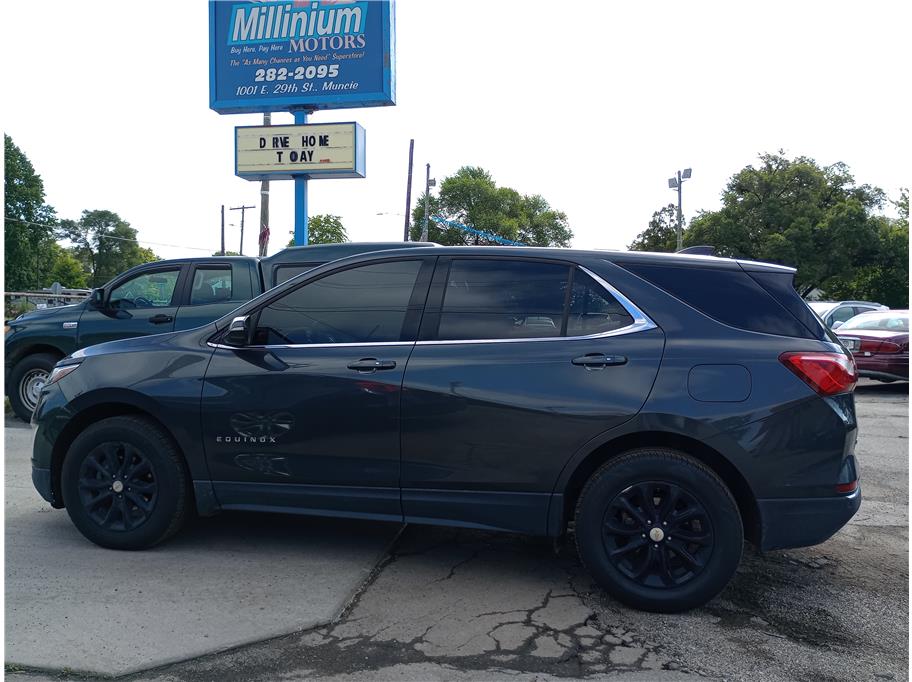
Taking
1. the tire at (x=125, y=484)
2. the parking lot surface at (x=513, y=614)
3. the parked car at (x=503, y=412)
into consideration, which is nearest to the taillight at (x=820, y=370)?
the parked car at (x=503, y=412)

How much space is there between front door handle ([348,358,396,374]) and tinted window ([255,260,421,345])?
13 centimetres

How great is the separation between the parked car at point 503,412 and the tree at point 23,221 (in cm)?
6645

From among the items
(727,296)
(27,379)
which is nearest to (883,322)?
(727,296)

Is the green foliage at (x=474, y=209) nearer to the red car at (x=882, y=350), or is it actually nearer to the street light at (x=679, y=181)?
the street light at (x=679, y=181)

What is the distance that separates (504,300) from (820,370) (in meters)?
1.55

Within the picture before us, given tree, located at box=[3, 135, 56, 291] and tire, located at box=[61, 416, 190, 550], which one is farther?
tree, located at box=[3, 135, 56, 291]

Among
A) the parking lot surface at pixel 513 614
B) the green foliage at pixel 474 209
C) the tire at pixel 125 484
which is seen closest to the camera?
the parking lot surface at pixel 513 614

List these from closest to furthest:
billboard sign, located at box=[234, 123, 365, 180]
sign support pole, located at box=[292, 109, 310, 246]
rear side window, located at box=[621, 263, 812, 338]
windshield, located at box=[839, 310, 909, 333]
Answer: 1. rear side window, located at box=[621, 263, 812, 338]
2. windshield, located at box=[839, 310, 909, 333]
3. billboard sign, located at box=[234, 123, 365, 180]
4. sign support pole, located at box=[292, 109, 310, 246]

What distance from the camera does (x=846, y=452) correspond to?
3.60 meters

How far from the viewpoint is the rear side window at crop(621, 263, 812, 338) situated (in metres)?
3.73

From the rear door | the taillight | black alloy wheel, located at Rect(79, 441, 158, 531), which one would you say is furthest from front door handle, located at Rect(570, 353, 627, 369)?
black alloy wheel, located at Rect(79, 441, 158, 531)

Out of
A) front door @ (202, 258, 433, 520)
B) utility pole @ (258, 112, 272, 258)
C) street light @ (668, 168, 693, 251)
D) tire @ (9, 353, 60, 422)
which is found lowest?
tire @ (9, 353, 60, 422)

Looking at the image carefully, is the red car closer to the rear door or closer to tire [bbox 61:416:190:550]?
the rear door

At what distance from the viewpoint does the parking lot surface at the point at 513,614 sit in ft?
10.2
